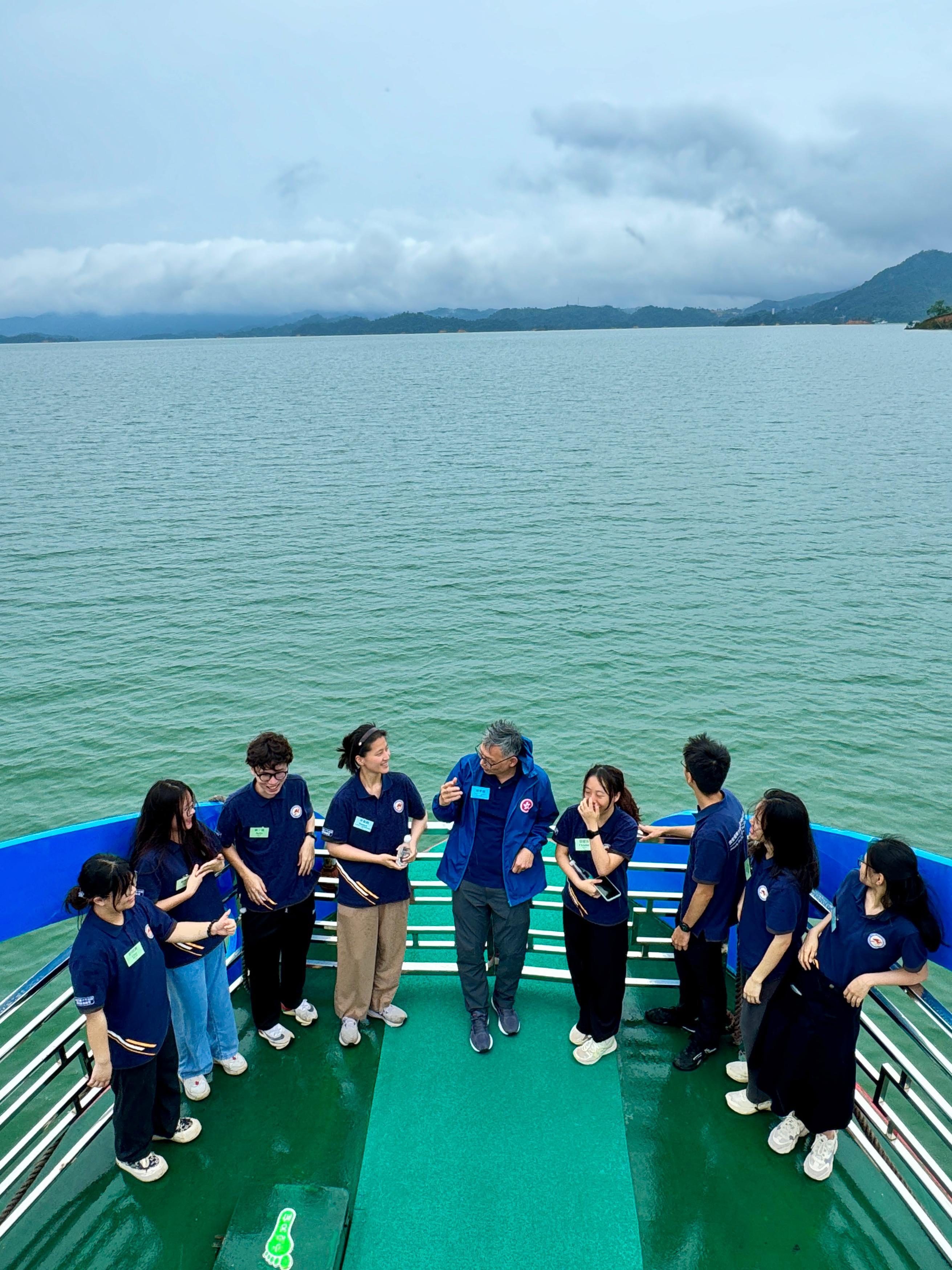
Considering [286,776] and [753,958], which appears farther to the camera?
[286,776]

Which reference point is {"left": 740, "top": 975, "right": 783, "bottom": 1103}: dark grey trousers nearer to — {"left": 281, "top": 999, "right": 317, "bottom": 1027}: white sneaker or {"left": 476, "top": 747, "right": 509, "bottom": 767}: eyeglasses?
{"left": 476, "top": 747, "right": 509, "bottom": 767}: eyeglasses

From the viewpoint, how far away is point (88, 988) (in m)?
3.25

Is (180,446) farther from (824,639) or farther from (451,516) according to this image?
(824,639)

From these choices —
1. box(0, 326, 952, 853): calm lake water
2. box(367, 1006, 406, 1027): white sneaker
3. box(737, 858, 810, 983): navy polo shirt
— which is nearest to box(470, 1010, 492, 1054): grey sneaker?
box(367, 1006, 406, 1027): white sneaker

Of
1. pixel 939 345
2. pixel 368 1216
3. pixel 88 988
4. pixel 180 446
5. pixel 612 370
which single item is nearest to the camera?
pixel 88 988

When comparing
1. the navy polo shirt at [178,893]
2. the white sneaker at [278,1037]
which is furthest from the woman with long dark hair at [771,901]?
the navy polo shirt at [178,893]

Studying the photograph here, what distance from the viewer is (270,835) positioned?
4289 millimetres

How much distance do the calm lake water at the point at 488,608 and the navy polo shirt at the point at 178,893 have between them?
6476 millimetres

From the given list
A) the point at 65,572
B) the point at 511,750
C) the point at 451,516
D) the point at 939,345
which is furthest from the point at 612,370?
the point at 511,750

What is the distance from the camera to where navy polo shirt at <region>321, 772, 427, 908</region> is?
4355 millimetres

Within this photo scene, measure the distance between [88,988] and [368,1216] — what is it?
5.10ft

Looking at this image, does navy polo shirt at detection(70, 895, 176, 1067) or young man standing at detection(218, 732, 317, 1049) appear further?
young man standing at detection(218, 732, 317, 1049)

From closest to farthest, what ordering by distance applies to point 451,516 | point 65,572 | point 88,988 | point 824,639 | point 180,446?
point 88,988 → point 824,639 → point 65,572 → point 451,516 → point 180,446

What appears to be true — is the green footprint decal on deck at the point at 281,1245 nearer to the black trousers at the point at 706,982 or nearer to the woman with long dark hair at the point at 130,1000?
the woman with long dark hair at the point at 130,1000
